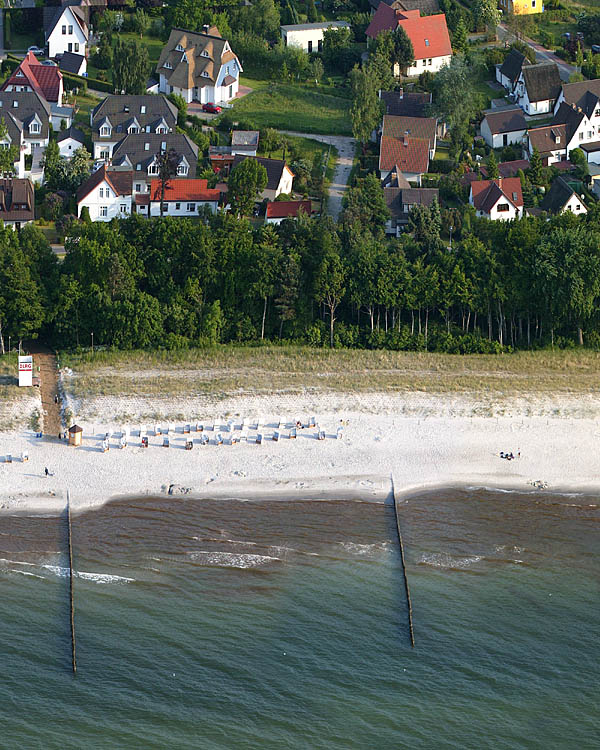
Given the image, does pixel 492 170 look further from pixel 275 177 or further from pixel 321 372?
pixel 321 372

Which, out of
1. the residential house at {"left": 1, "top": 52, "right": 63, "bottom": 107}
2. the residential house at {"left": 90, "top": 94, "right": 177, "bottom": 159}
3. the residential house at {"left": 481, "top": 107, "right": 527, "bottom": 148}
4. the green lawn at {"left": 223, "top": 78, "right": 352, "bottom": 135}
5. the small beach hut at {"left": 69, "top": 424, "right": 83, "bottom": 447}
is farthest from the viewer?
the green lawn at {"left": 223, "top": 78, "right": 352, "bottom": 135}

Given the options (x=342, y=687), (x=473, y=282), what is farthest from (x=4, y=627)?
(x=473, y=282)

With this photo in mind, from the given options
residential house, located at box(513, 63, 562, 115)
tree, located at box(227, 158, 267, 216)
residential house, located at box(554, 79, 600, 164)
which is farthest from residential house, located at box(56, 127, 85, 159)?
residential house, located at box(554, 79, 600, 164)

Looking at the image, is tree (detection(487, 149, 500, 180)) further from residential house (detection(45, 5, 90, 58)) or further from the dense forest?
residential house (detection(45, 5, 90, 58))

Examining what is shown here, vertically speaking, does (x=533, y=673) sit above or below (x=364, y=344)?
below

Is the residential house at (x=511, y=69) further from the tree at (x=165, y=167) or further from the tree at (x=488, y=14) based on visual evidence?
the tree at (x=165, y=167)

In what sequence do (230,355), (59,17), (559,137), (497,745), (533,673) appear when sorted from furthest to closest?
1. (59,17)
2. (559,137)
3. (230,355)
4. (533,673)
5. (497,745)

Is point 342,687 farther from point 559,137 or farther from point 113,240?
point 559,137

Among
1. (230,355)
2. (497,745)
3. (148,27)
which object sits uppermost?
(148,27)
